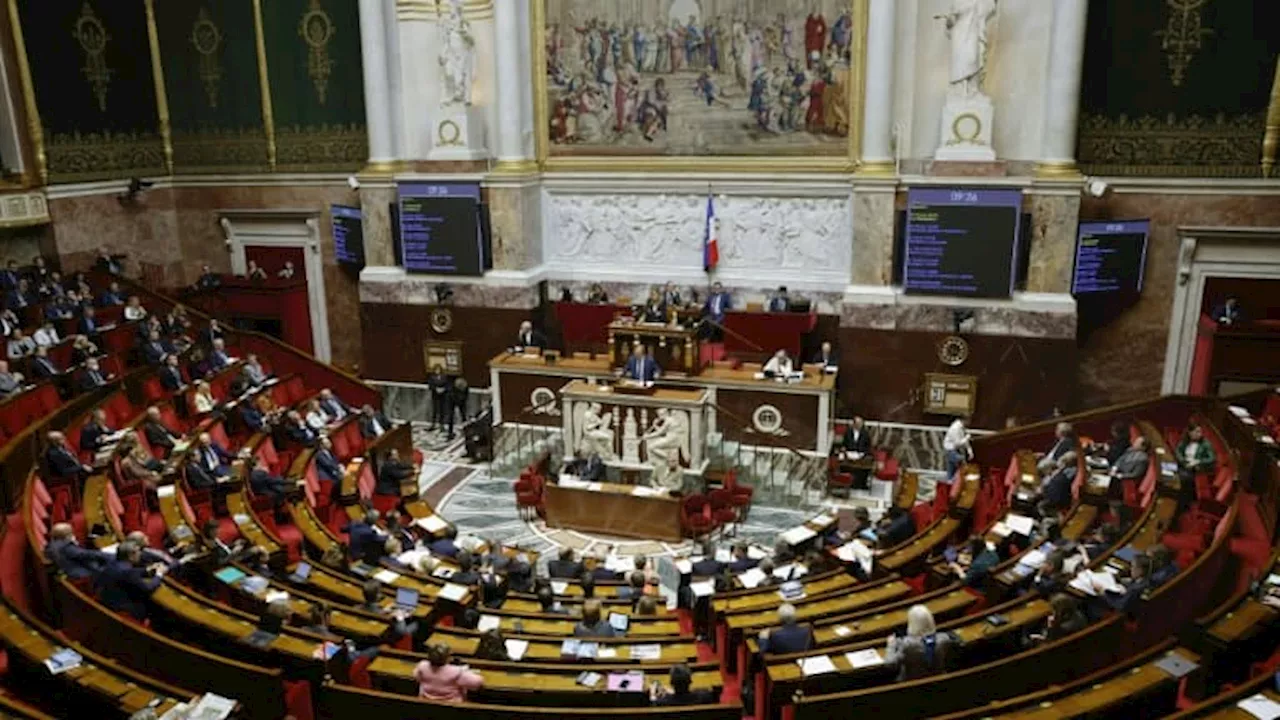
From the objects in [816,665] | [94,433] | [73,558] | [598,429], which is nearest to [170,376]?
[94,433]

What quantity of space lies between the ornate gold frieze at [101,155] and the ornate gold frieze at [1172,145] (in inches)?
751

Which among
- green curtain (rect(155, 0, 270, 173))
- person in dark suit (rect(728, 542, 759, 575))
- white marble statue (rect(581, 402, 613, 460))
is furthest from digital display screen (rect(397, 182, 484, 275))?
person in dark suit (rect(728, 542, 759, 575))

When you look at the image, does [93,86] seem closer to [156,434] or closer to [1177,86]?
[156,434]

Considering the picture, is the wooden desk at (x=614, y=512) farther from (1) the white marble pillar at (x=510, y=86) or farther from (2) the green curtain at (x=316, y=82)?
(2) the green curtain at (x=316, y=82)

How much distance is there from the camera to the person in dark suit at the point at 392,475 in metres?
13.2

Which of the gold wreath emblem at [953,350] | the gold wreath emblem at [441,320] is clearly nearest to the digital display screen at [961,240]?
the gold wreath emblem at [953,350]

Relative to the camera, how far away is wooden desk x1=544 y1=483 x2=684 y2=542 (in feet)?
42.5

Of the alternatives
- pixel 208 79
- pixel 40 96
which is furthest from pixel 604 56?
pixel 40 96

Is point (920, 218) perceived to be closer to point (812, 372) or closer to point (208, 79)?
point (812, 372)

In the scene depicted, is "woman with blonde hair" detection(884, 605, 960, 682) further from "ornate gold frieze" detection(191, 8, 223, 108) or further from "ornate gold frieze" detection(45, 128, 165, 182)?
"ornate gold frieze" detection(191, 8, 223, 108)

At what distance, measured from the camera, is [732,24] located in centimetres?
1717

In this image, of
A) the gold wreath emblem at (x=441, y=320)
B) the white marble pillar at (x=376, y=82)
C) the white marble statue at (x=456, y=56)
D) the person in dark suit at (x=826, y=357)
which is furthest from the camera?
the gold wreath emblem at (x=441, y=320)

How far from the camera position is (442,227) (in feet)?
60.1

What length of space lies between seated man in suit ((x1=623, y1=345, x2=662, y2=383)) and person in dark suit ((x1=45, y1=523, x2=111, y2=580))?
8225 millimetres
